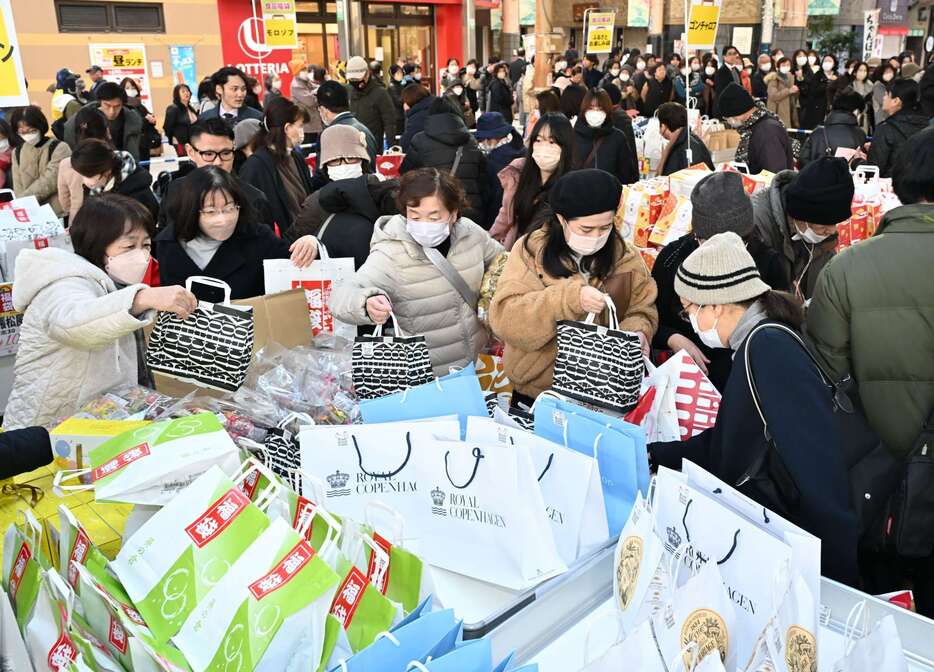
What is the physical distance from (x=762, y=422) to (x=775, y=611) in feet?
2.16

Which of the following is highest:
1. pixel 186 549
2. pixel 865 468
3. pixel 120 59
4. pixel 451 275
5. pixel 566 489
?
pixel 120 59

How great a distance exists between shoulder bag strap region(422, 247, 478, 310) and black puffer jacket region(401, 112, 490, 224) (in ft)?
7.07

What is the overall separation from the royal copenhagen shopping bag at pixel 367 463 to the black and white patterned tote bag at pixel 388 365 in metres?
0.62

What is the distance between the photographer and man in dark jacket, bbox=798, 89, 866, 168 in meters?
6.77

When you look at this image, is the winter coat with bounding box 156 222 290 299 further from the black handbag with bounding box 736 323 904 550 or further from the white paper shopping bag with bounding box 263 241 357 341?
the black handbag with bounding box 736 323 904 550

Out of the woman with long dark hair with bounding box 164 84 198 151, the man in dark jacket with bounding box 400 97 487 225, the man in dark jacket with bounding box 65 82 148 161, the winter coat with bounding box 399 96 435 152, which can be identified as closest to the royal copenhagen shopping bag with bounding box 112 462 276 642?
the man in dark jacket with bounding box 400 97 487 225

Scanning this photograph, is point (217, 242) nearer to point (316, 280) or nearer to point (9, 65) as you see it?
point (316, 280)

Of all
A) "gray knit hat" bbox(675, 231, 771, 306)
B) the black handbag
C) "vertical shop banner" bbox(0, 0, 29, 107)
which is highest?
"vertical shop banner" bbox(0, 0, 29, 107)

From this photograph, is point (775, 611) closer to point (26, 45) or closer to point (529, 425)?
point (529, 425)

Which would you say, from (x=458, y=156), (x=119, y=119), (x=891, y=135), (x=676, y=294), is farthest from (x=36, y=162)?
(x=891, y=135)

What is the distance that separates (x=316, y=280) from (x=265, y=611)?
2.00 m

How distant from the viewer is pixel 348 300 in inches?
110

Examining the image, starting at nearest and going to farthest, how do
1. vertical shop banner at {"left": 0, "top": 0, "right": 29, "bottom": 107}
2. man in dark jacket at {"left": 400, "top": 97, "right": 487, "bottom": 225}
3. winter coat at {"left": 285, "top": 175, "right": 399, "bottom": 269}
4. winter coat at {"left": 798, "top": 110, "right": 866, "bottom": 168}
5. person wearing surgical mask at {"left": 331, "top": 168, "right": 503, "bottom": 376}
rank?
person wearing surgical mask at {"left": 331, "top": 168, "right": 503, "bottom": 376} → vertical shop banner at {"left": 0, "top": 0, "right": 29, "bottom": 107} → winter coat at {"left": 285, "top": 175, "right": 399, "bottom": 269} → man in dark jacket at {"left": 400, "top": 97, "right": 487, "bottom": 225} → winter coat at {"left": 798, "top": 110, "right": 866, "bottom": 168}

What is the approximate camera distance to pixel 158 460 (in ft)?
5.47
